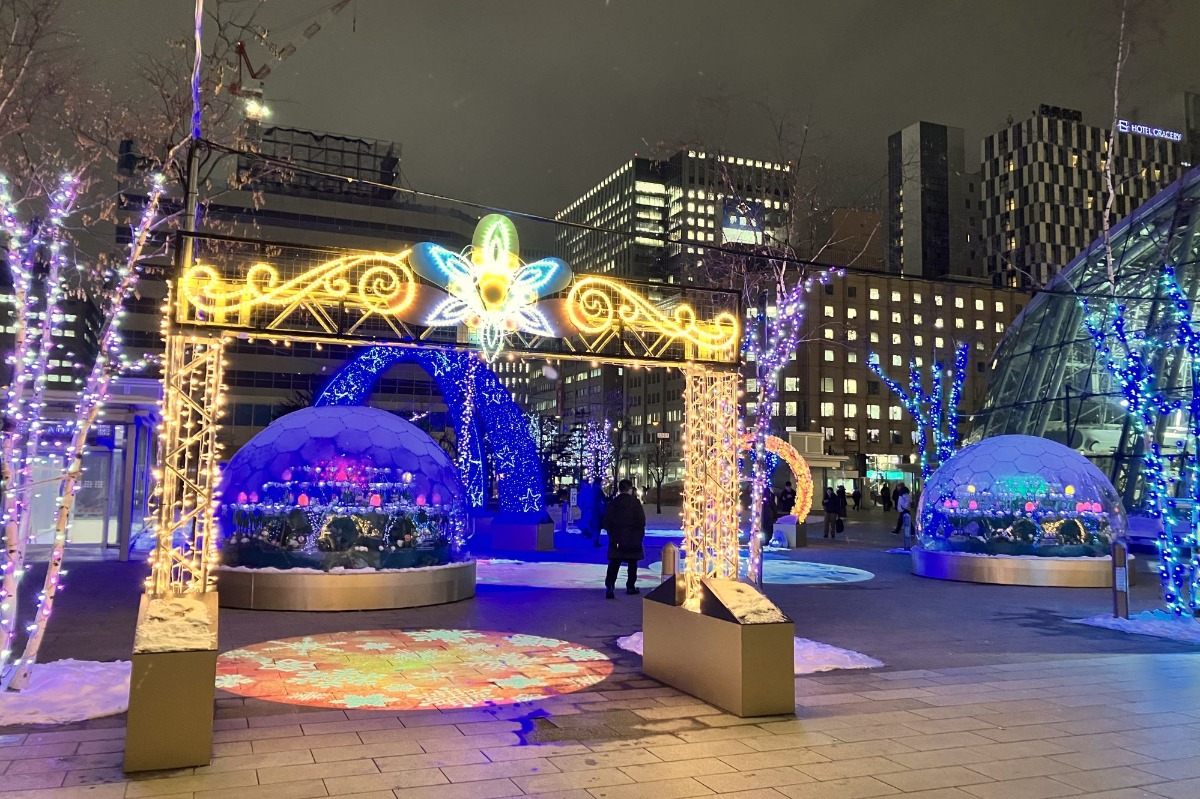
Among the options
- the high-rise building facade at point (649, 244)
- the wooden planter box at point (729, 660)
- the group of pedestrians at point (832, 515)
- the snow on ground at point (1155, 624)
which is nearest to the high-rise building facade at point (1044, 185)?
the high-rise building facade at point (649, 244)

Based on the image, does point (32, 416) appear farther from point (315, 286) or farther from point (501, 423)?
point (501, 423)

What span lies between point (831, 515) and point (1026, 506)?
11899mm

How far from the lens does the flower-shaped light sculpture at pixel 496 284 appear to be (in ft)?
28.1

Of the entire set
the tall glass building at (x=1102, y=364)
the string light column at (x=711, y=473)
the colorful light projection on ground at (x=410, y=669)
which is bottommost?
the colorful light projection on ground at (x=410, y=669)

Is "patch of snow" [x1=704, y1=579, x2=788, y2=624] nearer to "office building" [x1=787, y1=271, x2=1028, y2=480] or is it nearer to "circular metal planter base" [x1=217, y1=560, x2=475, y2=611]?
"circular metal planter base" [x1=217, y1=560, x2=475, y2=611]

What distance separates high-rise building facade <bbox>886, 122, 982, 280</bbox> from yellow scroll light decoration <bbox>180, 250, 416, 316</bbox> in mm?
99356

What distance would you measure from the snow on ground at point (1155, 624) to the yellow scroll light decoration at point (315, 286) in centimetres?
1022

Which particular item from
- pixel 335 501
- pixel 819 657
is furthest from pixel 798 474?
pixel 819 657

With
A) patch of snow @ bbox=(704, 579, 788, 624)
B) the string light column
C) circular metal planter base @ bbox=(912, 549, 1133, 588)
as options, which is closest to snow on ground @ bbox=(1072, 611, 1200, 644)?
circular metal planter base @ bbox=(912, 549, 1133, 588)

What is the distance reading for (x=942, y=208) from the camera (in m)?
113

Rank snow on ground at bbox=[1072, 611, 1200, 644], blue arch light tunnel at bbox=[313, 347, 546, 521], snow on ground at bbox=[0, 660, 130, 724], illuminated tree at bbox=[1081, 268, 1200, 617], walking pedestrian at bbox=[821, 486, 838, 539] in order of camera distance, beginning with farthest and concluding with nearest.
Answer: walking pedestrian at bbox=[821, 486, 838, 539] < blue arch light tunnel at bbox=[313, 347, 546, 521] < illuminated tree at bbox=[1081, 268, 1200, 617] < snow on ground at bbox=[1072, 611, 1200, 644] < snow on ground at bbox=[0, 660, 130, 724]

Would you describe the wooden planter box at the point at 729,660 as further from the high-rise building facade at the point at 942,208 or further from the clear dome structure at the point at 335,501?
the high-rise building facade at the point at 942,208

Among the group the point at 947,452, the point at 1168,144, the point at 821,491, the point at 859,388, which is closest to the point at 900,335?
the point at 859,388

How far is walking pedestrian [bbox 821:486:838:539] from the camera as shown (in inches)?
1148
